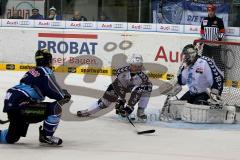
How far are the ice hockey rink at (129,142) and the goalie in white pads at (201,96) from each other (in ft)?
0.54

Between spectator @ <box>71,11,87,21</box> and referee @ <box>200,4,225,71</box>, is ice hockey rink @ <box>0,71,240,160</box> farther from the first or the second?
spectator @ <box>71,11,87,21</box>

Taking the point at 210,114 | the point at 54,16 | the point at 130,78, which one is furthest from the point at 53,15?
the point at 210,114

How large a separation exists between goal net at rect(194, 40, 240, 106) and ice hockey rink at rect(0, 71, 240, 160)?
1590 millimetres

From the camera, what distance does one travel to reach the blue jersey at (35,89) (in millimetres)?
7359

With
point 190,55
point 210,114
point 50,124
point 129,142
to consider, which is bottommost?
point 129,142

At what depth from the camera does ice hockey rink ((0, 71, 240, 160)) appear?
7102mm

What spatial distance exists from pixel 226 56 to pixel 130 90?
244 cm

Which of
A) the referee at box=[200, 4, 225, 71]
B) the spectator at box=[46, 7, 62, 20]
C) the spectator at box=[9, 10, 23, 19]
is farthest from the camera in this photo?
the spectator at box=[9, 10, 23, 19]

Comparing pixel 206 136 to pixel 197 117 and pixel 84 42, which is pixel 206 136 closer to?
pixel 197 117

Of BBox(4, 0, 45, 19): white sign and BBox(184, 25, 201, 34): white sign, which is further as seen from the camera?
BBox(4, 0, 45, 19): white sign

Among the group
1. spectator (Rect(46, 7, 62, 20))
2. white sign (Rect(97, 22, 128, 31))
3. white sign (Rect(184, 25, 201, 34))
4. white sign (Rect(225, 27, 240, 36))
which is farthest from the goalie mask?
spectator (Rect(46, 7, 62, 20))

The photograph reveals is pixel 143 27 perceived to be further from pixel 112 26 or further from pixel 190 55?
pixel 190 55

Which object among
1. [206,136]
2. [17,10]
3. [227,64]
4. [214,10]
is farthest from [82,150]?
[17,10]

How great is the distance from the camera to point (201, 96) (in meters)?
9.48
